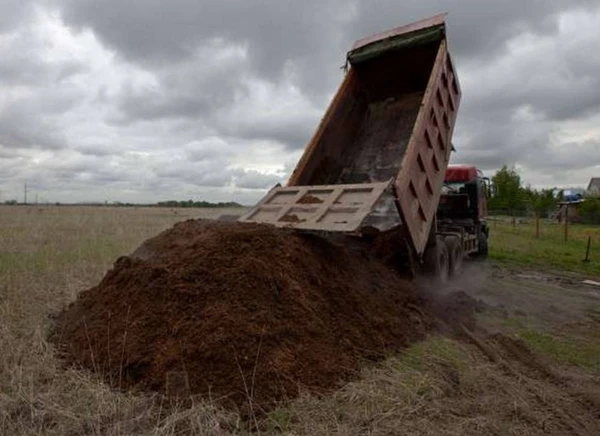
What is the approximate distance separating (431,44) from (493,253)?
10.3 m

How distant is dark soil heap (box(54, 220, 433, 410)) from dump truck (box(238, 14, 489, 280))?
68cm

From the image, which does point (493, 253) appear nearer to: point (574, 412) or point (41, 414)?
point (574, 412)

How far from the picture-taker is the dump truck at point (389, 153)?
6.27 m

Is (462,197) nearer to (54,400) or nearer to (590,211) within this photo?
(54,400)

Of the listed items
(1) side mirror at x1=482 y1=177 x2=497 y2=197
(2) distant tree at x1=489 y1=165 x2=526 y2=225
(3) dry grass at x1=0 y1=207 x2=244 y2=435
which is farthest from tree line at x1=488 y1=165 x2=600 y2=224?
(3) dry grass at x1=0 y1=207 x2=244 y2=435

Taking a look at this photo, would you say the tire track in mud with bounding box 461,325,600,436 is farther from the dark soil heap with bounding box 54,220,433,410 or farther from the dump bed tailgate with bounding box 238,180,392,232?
the dump bed tailgate with bounding box 238,180,392,232

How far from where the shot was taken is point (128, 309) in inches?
195

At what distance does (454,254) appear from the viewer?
34.1ft

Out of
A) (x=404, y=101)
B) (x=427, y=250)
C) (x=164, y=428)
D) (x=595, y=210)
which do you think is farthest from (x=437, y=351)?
(x=595, y=210)

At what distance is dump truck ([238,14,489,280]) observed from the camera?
627cm

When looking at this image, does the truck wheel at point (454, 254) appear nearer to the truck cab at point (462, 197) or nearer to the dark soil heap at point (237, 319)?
the truck cab at point (462, 197)

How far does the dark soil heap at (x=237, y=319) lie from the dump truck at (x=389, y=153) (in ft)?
2.23

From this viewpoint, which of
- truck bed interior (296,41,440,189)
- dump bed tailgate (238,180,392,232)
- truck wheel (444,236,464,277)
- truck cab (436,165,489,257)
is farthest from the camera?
truck cab (436,165,489,257)

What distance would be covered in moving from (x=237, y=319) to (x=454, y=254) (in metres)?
6.97
